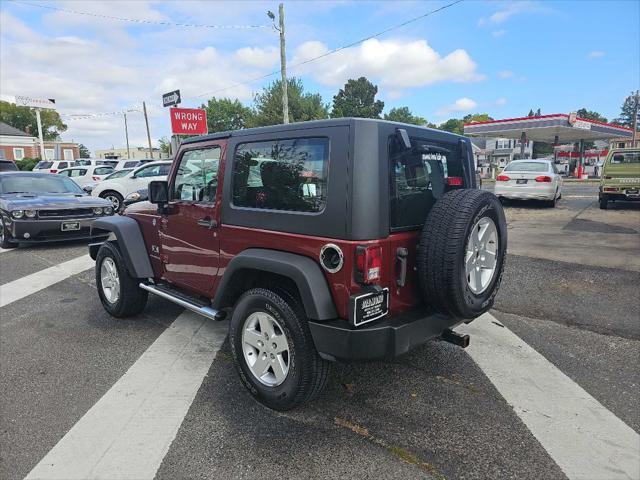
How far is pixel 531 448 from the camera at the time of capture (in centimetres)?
249

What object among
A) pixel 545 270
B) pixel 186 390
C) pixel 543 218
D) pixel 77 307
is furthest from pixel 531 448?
pixel 543 218

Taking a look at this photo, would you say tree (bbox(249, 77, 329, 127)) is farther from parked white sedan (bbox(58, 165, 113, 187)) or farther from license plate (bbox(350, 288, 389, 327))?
license plate (bbox(350, 288, 389, 327))

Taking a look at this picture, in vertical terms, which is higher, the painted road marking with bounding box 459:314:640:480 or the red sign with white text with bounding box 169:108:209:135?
the red sign with white text with bounding box 169:108:209:135

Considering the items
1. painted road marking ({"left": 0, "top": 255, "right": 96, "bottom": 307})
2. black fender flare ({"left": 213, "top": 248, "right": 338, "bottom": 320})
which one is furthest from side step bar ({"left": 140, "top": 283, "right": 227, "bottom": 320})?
painted road marking ({"left": 0, "top": 255, "right": 96, "bottom": 307})

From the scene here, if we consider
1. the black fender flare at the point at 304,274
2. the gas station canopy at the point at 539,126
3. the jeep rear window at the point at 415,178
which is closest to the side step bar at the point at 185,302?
the black fender flare at the point at 304,274

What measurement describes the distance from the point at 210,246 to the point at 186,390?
1.12 metres

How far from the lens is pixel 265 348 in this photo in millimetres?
2918

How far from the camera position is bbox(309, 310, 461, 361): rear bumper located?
2.45 metres

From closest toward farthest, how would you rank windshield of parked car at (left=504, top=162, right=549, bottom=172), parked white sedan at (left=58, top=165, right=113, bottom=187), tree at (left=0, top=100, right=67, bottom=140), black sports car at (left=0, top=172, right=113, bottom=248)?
1. black sports car at (left=0, top=172, right=113, bottom=248)
2. windshield of parked car at (left=504, top=162, right=549, bottom=172)
3. parked white sedan at (left=58, top=165, right=113, bottom=187)
4. tree at (left=0, top=100, right=67, bottom=140)

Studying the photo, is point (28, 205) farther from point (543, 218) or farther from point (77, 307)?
point (543, 218)

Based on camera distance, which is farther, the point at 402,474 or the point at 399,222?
the point at 399,222

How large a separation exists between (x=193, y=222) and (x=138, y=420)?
1.59 m

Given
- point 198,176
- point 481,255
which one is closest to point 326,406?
point 481,255

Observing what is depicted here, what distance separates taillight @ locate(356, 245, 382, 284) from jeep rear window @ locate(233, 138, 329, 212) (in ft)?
1.29
